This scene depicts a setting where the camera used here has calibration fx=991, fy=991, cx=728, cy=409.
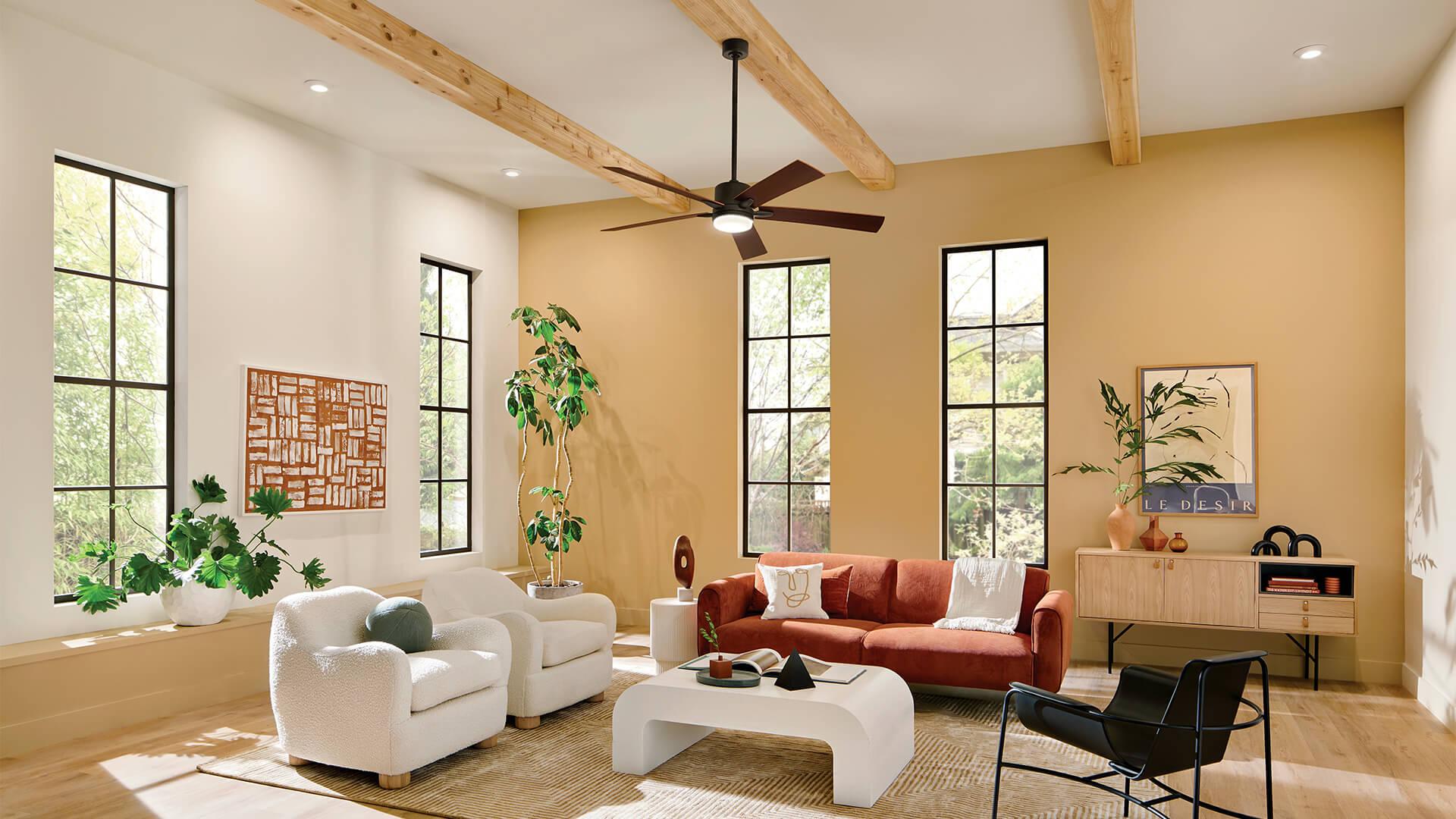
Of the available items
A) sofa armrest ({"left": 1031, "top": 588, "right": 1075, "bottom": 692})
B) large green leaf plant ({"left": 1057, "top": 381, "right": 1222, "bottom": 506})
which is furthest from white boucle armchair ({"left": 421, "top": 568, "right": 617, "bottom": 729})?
large green leaf plant ({"left": 1057, "top": 381, "right": 1222, "bottom": 506})

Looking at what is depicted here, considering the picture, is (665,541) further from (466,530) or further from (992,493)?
(992,493)

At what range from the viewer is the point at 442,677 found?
13.5 feet

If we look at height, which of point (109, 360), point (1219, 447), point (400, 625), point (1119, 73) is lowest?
point (400, 625)

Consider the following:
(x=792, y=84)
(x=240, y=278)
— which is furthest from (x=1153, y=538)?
(x=240, y=278)

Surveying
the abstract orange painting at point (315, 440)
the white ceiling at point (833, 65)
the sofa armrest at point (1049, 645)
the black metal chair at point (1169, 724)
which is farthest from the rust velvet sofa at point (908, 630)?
the white ceiling at point (833, 65)

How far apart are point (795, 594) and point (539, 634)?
5.44 feet

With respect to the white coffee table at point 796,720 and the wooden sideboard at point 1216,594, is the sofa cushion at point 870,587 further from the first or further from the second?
the white coffee table at point 796,720

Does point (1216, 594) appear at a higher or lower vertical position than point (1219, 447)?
lower

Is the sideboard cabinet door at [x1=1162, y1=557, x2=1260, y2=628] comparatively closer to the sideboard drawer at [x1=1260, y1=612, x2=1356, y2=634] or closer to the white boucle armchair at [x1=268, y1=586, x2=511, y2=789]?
the sideboard drawer at [x1=1260, y1=612, x2=1356, y2=634]

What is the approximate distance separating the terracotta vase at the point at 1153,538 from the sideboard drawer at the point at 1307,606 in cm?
61

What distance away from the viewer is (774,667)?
450 centimetres

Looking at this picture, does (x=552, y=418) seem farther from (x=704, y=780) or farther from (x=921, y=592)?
(x=704, y=780)

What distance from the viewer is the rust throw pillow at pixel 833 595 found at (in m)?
5.92

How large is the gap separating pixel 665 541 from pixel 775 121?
3266 millimetres
